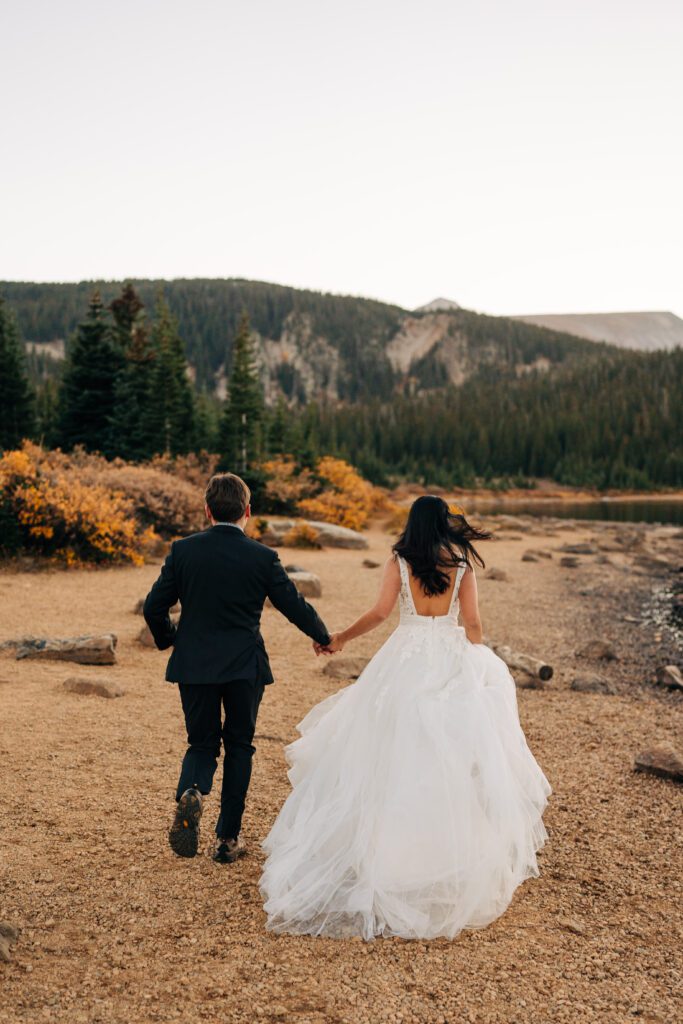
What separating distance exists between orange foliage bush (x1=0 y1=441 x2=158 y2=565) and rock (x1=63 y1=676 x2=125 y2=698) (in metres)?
8.19

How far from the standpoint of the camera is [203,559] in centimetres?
438

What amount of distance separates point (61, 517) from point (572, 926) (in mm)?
13875

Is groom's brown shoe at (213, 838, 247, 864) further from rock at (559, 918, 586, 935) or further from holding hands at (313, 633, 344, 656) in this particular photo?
rock at (559, 918, 586, 935)

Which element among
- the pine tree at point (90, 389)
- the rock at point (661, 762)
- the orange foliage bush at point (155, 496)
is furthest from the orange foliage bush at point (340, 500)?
the rock at point (661, 762)

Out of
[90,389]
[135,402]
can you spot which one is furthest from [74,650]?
[90,389]

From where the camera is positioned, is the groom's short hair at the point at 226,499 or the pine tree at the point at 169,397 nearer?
the groom's short hair at the point at 226,499

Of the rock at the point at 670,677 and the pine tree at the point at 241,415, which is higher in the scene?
the pine tree at the point at 241,415

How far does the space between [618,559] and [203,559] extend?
24078 mm

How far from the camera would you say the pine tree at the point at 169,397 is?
35.2 m

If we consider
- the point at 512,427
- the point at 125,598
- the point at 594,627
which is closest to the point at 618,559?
the point at 594,627

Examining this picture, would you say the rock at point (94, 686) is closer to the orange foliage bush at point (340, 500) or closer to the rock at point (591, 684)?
the rock at point (591, 684)

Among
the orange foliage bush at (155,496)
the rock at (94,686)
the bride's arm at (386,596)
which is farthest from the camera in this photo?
the orange foliage bush at (155,496)

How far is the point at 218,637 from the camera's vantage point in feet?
14.4

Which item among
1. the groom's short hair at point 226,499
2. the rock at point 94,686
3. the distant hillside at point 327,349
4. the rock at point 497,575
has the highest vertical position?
the distant hillside at point 327,349
